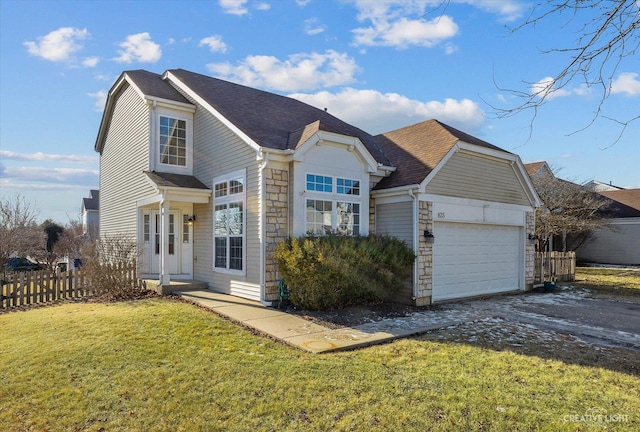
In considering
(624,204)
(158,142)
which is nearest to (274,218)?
(158,142)

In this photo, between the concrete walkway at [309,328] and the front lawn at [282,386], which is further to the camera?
the concrete walkway at [309,328]

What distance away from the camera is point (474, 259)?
488 inches

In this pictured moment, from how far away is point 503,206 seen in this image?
13.2 meters

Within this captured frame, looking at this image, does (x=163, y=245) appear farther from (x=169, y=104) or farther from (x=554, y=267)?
(x=554, y=267)

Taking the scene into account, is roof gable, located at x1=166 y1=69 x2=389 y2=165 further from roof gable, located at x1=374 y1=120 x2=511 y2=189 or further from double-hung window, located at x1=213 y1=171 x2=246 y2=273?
double-hung window, located at x1=213 y1=171 x2=246 y2=273

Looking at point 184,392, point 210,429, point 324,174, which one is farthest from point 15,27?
point 210,429

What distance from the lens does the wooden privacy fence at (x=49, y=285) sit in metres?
10.6

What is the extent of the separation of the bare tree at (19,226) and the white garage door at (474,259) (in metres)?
17.7

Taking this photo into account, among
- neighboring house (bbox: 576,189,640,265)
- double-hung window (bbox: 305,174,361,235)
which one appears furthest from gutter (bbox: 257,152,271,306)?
neighboring house (bbox: 576,189,640,265)

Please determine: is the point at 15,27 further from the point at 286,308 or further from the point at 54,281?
the point at 286,308

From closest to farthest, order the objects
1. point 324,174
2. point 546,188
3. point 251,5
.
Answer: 1. point 251,5
2. point 324,174
3. point 546,188

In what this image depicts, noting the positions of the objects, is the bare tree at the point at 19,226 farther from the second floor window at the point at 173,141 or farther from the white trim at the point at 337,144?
the white trim at the point at 337,144

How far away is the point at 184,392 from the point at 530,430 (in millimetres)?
3711

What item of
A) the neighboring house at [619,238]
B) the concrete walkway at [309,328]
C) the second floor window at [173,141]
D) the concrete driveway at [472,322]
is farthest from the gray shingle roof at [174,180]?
the neighboring house at [619,238]
